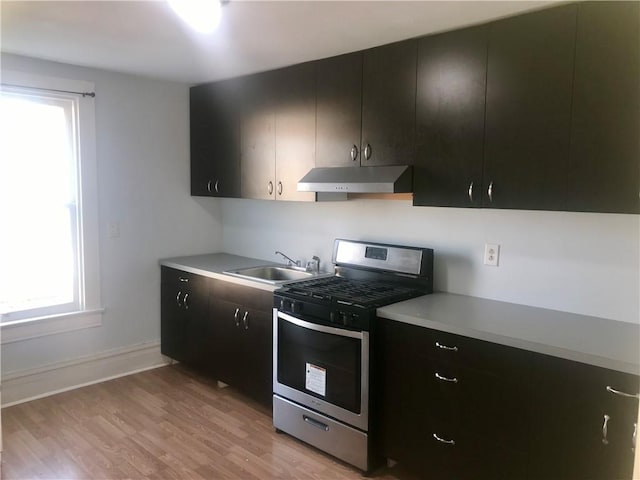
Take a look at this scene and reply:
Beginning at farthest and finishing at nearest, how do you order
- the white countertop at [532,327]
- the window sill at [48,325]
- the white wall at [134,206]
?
the white wall at [134,206] → the window sill at [48,325] → the white countertop at [532,327]

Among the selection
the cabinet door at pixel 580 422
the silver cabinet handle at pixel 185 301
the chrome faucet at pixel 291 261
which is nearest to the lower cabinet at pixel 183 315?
the silver cabinet handle at pixel 185 301

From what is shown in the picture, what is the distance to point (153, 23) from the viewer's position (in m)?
2.41

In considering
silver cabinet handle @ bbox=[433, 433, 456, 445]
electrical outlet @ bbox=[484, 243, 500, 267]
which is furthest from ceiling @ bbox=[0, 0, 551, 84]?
silver cabinet handle @ bbox=[433, 433, 456, 445]

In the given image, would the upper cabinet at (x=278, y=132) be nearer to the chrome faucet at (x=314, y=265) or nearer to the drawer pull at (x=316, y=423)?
the chrome faucet at (x=314, y=265)

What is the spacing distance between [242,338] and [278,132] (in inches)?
54.4

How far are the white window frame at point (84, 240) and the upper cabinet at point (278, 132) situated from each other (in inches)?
41.6

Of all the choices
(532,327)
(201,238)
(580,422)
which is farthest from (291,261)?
(580,422)

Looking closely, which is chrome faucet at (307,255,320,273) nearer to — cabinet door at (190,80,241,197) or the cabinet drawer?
Answer: the cabinet drawer

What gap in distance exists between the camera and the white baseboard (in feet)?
10.8

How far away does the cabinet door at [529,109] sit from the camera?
6.86ft

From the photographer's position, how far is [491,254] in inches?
105

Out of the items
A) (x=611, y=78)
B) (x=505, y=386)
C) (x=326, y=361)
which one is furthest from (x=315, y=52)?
(x=505, y=386)

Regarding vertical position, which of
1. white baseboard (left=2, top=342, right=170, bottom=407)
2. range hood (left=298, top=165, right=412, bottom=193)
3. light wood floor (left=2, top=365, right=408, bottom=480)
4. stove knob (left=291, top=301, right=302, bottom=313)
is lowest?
light wood floor (left=2, top=365, right=408, bottom=480)

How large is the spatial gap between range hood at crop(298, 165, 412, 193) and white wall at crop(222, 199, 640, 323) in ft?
1.28
